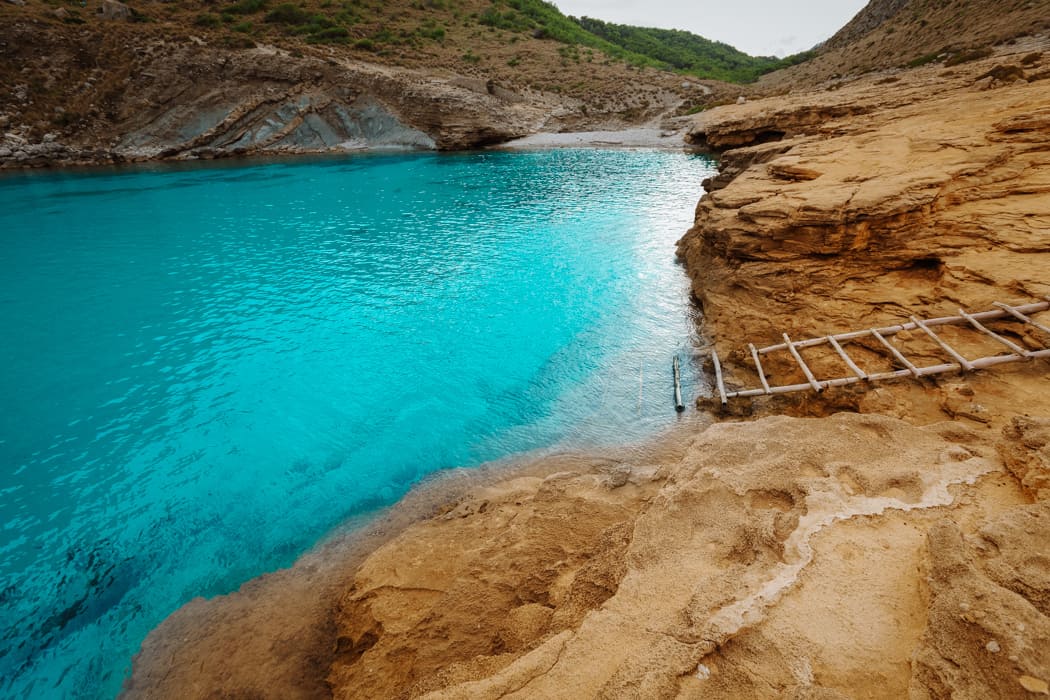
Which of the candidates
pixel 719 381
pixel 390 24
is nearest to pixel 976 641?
pixel 719 381

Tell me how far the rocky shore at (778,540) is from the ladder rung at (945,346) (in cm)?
18

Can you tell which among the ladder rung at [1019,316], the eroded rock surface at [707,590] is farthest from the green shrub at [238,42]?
the ladder rung at [1019,316]

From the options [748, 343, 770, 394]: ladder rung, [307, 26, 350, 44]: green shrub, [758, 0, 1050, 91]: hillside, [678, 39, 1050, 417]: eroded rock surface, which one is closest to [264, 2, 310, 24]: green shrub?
[307, 26, 350, 44]: green shrub

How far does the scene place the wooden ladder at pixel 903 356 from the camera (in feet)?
19.5

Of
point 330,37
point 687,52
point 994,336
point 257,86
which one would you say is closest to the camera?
point 994,336

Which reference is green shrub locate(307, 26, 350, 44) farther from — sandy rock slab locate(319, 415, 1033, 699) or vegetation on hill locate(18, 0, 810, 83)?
sandy rock slab locate(319, 415, 1033, 699)

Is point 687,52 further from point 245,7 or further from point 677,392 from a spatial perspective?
point 677,392

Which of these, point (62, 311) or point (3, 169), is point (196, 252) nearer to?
point (62, 311)

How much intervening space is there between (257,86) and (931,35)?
2005 inches

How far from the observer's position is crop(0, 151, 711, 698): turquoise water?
21.0ft

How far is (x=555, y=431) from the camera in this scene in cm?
831

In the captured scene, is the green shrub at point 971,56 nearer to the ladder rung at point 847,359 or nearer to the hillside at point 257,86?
the hillside at point 257,86

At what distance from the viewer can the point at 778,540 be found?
12.2 ft

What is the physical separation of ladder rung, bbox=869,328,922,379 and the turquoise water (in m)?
3.06
